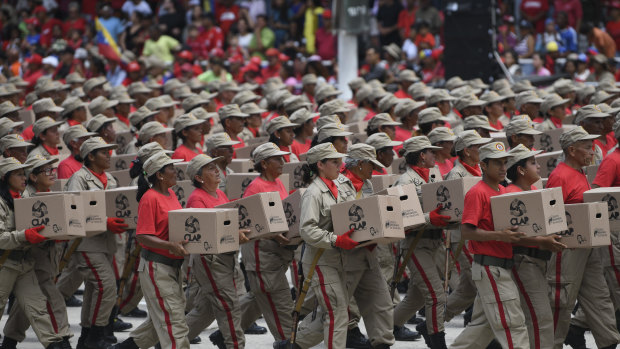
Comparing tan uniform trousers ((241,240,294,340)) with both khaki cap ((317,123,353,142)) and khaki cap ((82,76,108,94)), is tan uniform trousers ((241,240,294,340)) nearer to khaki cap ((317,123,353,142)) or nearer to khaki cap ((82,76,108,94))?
khaki cap ((317,123,353,142))

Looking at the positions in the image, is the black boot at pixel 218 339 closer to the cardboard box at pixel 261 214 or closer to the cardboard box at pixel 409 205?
the cardboard box at pixel 261 214

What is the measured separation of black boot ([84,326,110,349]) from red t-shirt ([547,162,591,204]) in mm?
4368

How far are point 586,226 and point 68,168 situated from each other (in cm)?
547

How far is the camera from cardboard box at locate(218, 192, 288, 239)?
9.44 metres

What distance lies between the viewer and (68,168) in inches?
461

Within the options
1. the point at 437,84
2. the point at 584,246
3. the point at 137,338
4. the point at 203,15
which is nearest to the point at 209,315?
the point at 137,338

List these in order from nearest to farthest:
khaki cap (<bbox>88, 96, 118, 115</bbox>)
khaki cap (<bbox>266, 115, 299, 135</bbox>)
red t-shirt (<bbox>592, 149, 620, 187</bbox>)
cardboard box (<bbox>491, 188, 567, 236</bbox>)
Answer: cardboard box (<bbox>491, 188, 567, 236</bbox>) < red t-shirt (<bbox>592, 149, 620, 187</bbox>) < khaki cap (<bbox>266, 115, 299, 135</bbox>) < khaki cap (<bbox>88, 96, 118, 115</bbox>)

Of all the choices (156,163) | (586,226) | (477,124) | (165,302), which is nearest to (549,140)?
(477,124)

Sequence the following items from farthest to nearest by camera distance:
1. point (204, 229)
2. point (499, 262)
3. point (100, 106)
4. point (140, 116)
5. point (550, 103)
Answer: point (100, 106) → point (140, 116) → point (550, 103) → point (204, 229) → point (499, 262)

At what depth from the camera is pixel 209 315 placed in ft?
33.0

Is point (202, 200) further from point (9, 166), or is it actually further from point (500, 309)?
point (500, 309)

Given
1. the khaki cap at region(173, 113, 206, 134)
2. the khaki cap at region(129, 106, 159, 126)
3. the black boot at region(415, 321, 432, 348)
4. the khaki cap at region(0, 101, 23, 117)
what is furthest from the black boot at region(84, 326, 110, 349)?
the khaki cap at region(0, 101, 23, 117)

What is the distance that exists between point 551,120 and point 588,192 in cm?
547

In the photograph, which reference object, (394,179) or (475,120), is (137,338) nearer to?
(394,179)
